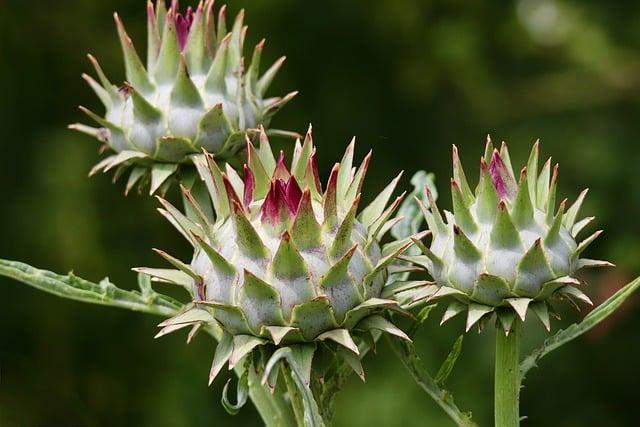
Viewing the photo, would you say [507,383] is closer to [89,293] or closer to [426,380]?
[426,380]

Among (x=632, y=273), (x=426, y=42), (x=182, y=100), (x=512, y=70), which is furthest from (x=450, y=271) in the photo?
(x=512, y=70)

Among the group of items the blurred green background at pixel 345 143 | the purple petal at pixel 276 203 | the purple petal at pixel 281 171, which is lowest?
the blurred green background at pixel 345 143

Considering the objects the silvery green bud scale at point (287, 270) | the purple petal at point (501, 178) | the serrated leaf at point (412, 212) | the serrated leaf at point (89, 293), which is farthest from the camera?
the serrated leaf at point (412, 212)

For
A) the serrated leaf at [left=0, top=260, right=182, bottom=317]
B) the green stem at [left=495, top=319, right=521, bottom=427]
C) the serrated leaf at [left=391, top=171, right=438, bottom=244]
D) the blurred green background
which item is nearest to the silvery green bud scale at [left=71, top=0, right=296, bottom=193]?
the serrated leaf at [left=0, top=260, right=182, bottom=317]

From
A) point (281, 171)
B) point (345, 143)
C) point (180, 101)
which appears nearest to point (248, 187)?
point (281, 171)

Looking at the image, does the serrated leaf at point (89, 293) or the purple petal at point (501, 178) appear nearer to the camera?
the purple petal at point (501, 178)

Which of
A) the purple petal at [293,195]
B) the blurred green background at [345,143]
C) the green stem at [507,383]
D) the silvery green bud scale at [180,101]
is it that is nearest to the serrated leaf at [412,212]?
the silvery green bud scale at [180,101]

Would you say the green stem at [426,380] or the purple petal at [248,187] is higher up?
the purple petal at [248,187]

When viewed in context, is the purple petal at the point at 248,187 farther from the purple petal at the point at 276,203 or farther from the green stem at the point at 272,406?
the green stem at the point at 272,406

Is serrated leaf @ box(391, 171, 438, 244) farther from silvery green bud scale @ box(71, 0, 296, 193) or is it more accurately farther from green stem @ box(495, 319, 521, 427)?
green stem @ box(495, 319, 521, 427)
